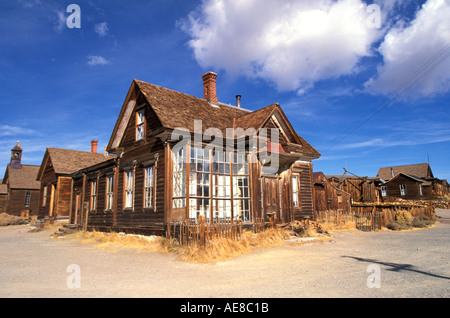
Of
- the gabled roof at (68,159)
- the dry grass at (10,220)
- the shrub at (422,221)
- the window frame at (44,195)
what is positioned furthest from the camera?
the dry grass at (10,220)

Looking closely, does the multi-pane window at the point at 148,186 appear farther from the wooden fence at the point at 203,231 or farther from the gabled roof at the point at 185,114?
the wooden fence at the point at 203,231

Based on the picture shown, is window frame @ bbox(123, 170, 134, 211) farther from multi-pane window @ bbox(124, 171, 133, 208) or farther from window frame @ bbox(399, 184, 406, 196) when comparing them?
window frame @ bbox(399, 184, 406, 196)

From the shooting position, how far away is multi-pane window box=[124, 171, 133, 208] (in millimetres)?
14836

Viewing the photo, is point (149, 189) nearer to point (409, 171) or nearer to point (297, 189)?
point (297, 189)

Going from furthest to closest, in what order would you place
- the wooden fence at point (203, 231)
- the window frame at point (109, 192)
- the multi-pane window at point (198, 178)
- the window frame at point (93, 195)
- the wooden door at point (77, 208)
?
the wooden door at point (77, 208) → the window frame at point (93, 195) → the window frame at point (109, 192) → the multi-pane window at point (198, 178) → the wooden fence at point (203, 231)

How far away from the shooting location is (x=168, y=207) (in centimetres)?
1163

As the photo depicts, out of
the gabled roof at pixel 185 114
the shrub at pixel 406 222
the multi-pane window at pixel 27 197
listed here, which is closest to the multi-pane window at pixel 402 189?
the shrub at pixel 406 222

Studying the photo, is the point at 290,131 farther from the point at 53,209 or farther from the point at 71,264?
the point at 53,209

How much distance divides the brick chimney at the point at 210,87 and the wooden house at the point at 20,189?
99.0ft

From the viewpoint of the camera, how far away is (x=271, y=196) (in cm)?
1343

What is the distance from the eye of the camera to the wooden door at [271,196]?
1314 centimetres

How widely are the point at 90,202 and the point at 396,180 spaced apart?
45.7 metres

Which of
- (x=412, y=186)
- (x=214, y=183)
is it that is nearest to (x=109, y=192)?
(x=214, y=183)

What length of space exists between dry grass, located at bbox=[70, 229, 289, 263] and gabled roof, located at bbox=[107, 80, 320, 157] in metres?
4.35
